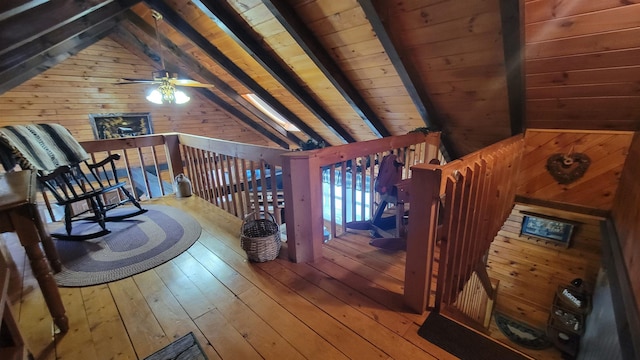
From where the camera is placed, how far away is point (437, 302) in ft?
4.93

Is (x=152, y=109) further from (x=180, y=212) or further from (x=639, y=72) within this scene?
(x=639, y=72)

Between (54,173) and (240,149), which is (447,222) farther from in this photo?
(54,173)

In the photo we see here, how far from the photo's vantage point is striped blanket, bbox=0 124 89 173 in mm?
1974

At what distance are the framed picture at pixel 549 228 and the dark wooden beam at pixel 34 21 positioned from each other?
571 centimetres

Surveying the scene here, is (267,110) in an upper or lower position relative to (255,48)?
lower

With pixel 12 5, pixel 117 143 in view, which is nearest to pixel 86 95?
pixel 117 143

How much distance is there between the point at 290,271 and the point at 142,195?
439 cm

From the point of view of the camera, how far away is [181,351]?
4.25ft

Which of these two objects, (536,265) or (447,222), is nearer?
(447,222)

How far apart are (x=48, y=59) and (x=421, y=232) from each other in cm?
513

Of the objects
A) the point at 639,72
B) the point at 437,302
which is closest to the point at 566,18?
the point at 639,72

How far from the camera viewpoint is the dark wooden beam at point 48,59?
321 centimetres

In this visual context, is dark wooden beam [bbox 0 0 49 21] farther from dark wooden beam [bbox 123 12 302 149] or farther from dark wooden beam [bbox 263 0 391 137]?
dark wooden beam [bbox 123 12 302 149]

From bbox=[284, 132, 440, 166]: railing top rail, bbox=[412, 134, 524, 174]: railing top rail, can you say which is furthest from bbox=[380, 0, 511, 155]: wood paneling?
bbox=[412, 134, 524, 174]: railing top rail
